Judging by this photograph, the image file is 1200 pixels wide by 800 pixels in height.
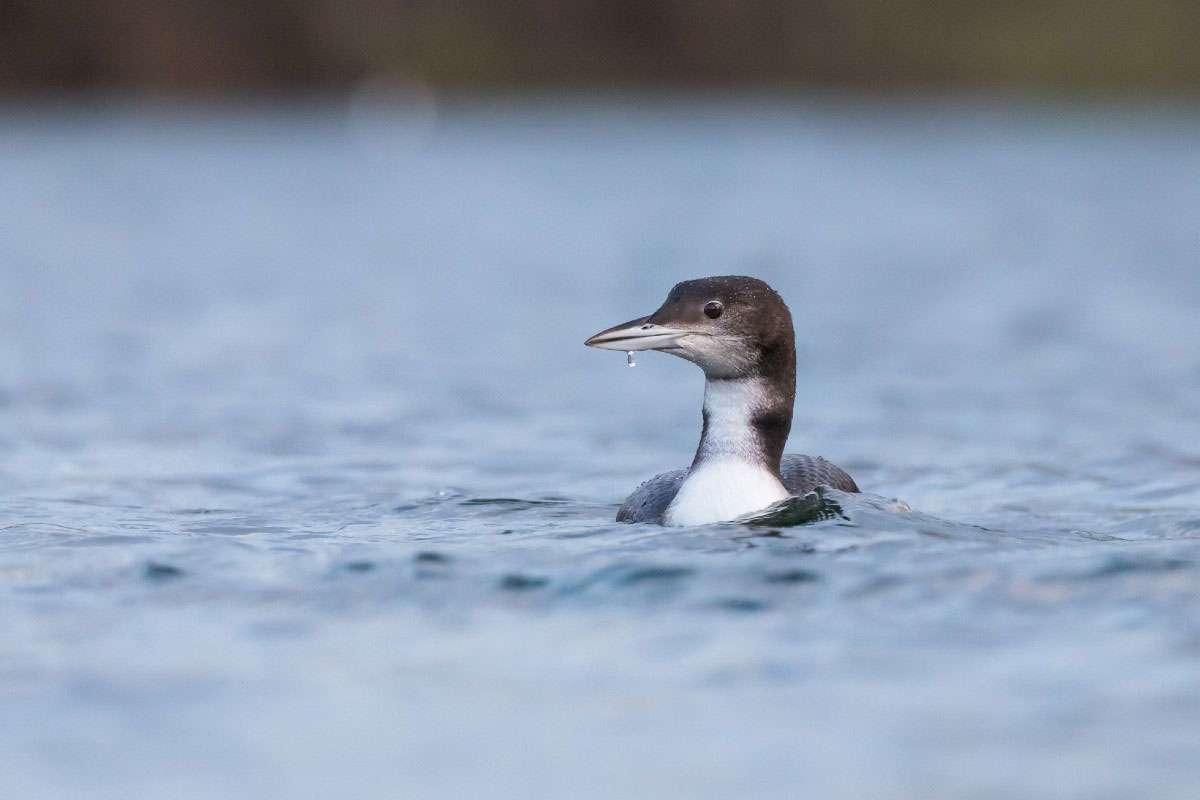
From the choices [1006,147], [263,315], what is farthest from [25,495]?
[1006,147]

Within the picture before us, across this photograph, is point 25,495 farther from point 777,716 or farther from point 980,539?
point 777,716

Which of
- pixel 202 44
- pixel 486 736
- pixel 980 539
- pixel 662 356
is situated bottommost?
pixel 486 736

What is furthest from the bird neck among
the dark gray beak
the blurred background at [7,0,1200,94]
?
the blurred background at [7,0,1200,94]

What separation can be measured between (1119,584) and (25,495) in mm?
5857

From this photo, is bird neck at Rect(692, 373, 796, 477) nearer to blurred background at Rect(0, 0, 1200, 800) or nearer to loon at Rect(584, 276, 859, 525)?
Result: loon at Rect(584, 276, 859, 525)

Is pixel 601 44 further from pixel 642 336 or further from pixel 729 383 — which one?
pixel 642 336

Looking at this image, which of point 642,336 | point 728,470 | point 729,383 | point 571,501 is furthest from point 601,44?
point 728,470

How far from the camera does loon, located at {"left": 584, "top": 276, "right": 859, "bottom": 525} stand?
8633mm

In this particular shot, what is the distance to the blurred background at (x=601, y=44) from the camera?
199ft

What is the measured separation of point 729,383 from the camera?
29.3ft

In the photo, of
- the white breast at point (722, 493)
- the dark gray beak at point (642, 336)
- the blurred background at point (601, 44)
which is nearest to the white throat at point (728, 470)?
the white breast at point (722, 493)

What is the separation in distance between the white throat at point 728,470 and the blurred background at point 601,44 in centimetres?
5449

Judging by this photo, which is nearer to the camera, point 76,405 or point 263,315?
point 76,405

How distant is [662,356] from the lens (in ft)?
61.8
